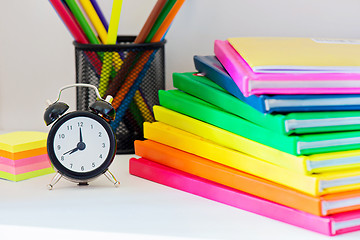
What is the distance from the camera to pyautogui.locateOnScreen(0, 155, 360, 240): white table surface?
55cm

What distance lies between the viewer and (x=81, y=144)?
70cm

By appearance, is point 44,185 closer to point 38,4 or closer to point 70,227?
point 70,227

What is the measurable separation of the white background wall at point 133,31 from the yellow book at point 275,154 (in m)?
0.29

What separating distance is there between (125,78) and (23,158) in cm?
21

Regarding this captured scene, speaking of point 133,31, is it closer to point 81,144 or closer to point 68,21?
point 68,21

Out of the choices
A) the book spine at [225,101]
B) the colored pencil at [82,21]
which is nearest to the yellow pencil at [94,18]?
the colored pencil at [82,21]

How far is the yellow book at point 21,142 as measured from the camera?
0.74 m

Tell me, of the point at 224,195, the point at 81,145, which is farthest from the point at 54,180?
the point at 224,195

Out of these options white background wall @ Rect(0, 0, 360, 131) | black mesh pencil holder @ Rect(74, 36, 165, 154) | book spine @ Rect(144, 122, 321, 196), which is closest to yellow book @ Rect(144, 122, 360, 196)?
book spine @ Rect(144, 122, 321, 196)

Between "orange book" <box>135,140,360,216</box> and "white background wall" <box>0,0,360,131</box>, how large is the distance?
0.29 m

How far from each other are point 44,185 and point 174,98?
0.21 meters

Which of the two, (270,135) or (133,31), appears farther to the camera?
(133,31)

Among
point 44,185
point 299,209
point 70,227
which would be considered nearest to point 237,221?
point 299,209

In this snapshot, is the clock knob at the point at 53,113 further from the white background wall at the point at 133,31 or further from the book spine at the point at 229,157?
the white background wall at the point at 133,31
